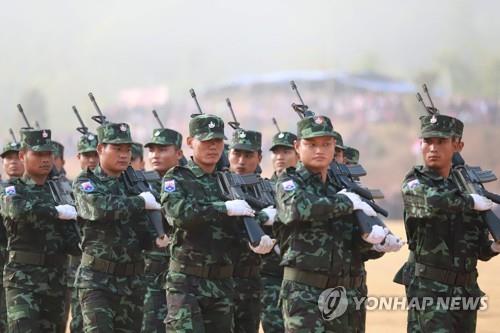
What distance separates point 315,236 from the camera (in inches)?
294

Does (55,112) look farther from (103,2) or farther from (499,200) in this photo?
(499,200)

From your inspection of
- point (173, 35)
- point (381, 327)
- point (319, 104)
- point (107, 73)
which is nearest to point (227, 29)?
point (173, 35)

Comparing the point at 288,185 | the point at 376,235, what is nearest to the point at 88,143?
the point at 288,185

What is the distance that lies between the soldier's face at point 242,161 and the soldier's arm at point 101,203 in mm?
1601

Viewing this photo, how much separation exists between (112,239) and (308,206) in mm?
2470

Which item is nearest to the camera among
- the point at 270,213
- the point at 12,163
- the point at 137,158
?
the point at 270,213

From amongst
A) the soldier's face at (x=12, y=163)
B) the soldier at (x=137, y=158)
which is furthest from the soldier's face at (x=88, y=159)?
the soldier's face at (x=12, y=163)

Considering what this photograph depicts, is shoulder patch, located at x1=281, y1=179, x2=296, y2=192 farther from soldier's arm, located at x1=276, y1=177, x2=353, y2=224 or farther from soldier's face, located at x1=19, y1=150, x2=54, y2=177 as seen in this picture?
soldier's face, located at x1=19, y1=150, x2=54, y2=177

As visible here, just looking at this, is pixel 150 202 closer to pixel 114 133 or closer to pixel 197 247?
pixel 114 133

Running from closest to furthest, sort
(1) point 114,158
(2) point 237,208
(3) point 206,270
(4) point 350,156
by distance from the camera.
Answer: (2) point 237,208, (3) point 206,270, (1) point 114,158, (4) point 350,156

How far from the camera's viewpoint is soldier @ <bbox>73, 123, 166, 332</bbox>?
890 cm

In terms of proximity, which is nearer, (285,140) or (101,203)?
(101,203)

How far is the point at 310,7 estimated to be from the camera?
61406mm

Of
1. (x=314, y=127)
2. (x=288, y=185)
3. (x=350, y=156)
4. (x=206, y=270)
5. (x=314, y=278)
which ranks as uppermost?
(x=350, y=156)
